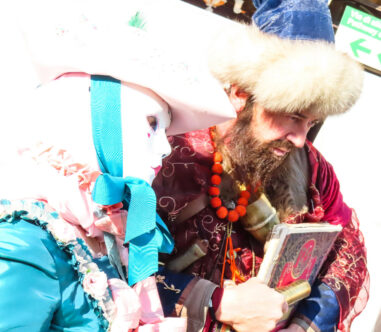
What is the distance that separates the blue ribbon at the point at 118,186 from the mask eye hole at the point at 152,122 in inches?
3.6

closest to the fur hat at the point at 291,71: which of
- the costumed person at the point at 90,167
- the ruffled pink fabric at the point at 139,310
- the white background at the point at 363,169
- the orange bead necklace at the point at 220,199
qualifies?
the orange bead necklace at the point at 220,199

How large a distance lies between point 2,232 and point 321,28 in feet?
4.00

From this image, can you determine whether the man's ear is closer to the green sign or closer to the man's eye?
the man's eye

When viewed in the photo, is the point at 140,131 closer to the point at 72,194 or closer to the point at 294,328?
the point at 72,194

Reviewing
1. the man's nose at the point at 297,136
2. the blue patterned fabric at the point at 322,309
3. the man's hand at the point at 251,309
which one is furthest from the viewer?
the blue patterned fabric at the point at 322,309

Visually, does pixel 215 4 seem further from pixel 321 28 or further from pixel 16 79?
pixel 16 79

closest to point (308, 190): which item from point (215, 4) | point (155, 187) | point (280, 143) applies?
point (280, 143)

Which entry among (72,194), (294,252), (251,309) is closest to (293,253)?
(294,252)

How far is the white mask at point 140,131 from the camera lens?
2.82 ft

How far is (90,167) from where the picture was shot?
0.83 metres

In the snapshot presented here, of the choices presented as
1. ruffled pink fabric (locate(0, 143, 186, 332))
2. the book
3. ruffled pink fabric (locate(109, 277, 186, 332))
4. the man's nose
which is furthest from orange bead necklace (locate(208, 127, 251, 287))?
ruffled pink fabric (locate(0, 143, 186, 332))

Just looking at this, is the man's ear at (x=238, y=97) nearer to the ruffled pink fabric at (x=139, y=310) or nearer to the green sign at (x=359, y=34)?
the ruffled pink fabric at (x=139, y=310)

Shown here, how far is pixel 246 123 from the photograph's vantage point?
148 cm

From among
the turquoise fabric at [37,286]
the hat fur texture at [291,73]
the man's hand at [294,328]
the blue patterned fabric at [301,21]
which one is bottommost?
the man's hand at [294,328]
